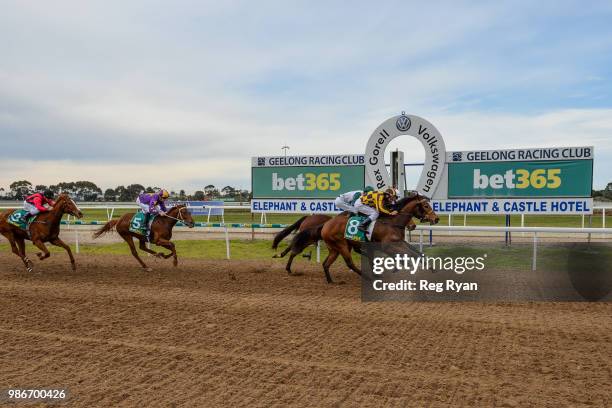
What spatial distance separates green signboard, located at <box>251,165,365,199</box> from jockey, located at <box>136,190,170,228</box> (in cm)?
410

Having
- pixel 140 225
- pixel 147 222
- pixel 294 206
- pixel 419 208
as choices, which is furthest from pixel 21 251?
pixel 419 208

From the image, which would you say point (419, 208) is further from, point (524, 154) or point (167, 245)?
point (167, 245)

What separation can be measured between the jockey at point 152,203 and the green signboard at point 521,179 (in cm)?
697

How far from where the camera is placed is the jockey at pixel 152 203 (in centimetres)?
1095

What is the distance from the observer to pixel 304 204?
46.8 feet

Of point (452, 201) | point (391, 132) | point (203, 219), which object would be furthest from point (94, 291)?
point (203, 219)

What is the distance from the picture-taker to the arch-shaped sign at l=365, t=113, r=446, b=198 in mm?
12359

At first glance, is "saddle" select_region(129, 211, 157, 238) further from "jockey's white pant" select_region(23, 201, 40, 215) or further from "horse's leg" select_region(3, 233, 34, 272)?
"horse's leg" select_region(3, 233, 34, 272)

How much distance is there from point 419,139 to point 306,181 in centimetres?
343

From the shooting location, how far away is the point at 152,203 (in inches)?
431

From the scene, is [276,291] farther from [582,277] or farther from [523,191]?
[523,191]

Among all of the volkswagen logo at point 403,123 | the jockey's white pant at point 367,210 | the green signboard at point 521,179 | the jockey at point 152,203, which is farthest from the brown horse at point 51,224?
the green signboard at point 521,179

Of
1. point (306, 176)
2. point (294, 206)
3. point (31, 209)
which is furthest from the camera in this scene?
point (294, 206)

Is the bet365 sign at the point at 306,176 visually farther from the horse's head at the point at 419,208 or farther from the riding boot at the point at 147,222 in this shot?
the horse's head at the point at 419,208
